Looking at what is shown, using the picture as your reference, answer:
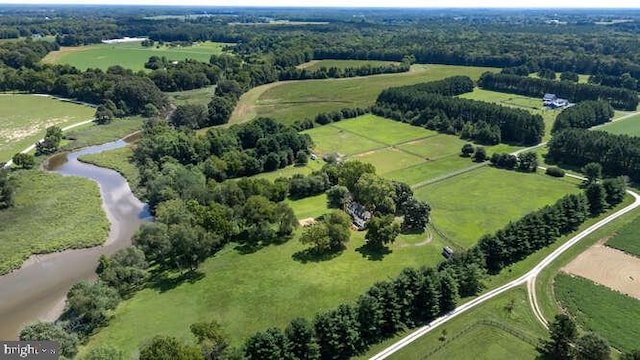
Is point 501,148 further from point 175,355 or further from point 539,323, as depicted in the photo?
point 175,355

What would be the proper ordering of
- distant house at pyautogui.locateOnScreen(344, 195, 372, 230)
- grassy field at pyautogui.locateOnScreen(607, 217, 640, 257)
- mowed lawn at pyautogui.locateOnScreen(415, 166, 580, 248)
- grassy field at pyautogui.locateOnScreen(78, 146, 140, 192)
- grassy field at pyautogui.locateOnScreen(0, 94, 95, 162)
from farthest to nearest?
grassy field at pyautogui.locateOnScreen(0, 94, 95, 162) → grassy field at pyautogui.locateOnScreen(78, 146, 140, 192) → distant house at pyautogui.locateOnScreen(344, 195, 372, 230) → mowed lawn at pyautogui.locateOnScreen(415, 166, 580, 248) → grassy field at pyautogui.locateOnScreen(607, 217, 640, 257)

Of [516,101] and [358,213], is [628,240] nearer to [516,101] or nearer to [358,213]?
[358,213]

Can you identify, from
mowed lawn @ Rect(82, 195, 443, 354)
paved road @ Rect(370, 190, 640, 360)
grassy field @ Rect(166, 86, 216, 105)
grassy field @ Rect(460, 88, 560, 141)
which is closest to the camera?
paved road @ Rect(370, 190, 640, 360)

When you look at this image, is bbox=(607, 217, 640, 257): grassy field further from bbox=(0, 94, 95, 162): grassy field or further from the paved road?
bbox=(0, 94, 95, 162): grassy field

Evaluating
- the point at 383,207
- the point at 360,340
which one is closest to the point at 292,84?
the point at 383,207

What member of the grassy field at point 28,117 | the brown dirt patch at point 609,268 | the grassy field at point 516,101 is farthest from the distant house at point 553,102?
the grassy field at point 28,117

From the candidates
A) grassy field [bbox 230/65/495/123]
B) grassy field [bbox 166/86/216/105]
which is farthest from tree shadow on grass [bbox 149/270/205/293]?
grassy field [bbox 166/86/216/105]

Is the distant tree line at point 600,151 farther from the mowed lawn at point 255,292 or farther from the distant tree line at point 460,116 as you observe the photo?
the mowed lawn at point 255,292

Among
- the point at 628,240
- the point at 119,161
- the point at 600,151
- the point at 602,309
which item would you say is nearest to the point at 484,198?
the point at 628,240
